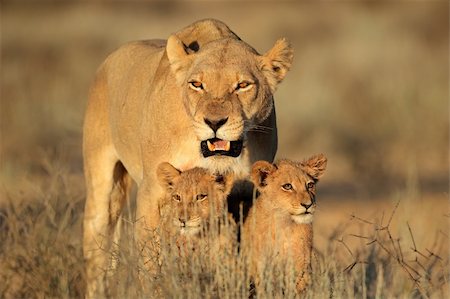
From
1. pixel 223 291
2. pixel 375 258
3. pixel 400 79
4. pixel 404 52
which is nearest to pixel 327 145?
Answer: pixel 400 79

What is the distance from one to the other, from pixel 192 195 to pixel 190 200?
0.12 feet

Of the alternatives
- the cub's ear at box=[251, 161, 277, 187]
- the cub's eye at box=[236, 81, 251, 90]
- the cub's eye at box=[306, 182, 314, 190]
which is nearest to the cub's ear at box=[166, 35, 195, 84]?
the cub's eye at box=[236, 81, 251, 90]

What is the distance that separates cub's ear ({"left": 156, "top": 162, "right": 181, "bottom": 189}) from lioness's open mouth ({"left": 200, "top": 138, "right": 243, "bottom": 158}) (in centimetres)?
20

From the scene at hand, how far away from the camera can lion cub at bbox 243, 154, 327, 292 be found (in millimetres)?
5617

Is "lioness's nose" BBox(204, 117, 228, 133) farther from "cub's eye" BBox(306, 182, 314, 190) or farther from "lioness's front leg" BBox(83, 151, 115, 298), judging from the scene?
"lioness's front leg" BBox(83, 151, 115, 298)

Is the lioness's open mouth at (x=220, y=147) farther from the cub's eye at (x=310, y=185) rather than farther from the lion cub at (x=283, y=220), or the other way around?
the cub's eye at (x=310, y=185)

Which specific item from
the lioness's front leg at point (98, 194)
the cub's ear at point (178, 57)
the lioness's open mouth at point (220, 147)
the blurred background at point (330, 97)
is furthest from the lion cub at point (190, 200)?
the blurred background at point (330, 97)

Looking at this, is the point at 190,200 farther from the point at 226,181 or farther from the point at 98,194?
the point at 98,194

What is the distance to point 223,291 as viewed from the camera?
5.52 metres

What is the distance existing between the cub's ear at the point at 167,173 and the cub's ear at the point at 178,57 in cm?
61

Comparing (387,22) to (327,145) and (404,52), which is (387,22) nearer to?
(404,52)

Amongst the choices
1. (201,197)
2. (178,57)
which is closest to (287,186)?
(201,197)

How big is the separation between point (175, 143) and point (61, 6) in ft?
92.5

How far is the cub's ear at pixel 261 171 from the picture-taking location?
19.0 feet
